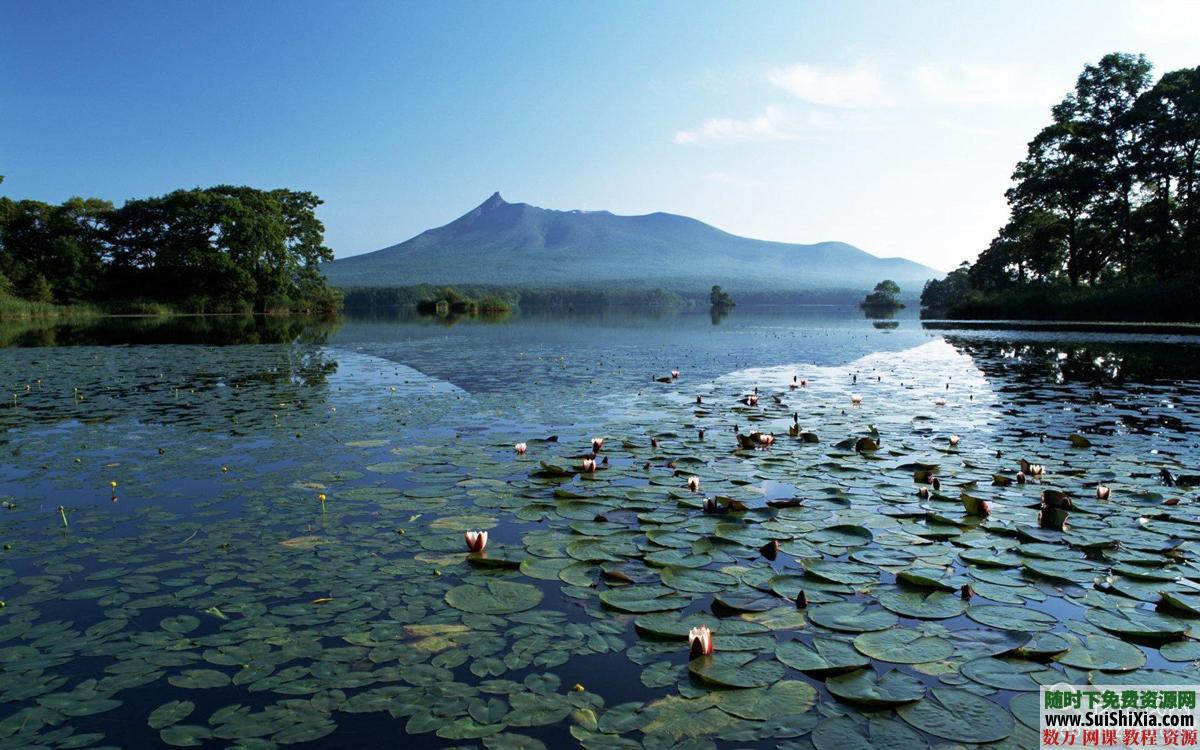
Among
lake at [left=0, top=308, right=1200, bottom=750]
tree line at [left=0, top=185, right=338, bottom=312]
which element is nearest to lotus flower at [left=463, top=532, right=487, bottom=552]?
lake at [left=0, top=308, right=1200, bottom=750]

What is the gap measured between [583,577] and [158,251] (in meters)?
71.4

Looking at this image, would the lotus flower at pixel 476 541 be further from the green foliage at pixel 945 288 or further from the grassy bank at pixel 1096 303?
the green foliage at pixel 945 288

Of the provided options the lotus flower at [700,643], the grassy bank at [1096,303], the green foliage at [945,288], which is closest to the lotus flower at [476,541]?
the lotus flower at [700,643]

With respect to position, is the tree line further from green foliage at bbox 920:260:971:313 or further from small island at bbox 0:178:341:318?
green foliage at bbox 920:260:971:313

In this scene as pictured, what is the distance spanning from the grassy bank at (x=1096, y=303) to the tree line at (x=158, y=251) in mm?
62035

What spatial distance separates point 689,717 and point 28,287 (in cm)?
7490

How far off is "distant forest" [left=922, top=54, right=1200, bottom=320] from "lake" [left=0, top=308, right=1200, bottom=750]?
34647mm

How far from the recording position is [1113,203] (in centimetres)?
3991

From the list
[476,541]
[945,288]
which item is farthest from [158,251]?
[945,288]

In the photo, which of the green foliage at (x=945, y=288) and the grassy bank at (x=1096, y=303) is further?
the green foliage at (x=945, y=288)

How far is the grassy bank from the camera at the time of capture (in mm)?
32784

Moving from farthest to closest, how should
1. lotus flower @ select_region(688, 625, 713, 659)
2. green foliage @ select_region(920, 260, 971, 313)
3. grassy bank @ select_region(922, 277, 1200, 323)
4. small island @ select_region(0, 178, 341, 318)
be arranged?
green foliage @ select_region(920, 260, 971, 313) < small island @ select_region(0, 178, 341, 318) < grassy bank @ select_region(922, 277, 1200, 323) < lotus flower @ select_region(688, 625, 713, 659)

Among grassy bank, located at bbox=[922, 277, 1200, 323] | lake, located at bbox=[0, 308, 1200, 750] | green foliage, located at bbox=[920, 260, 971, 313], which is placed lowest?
lake, located at bbox=[0, 308, 1200, 750]

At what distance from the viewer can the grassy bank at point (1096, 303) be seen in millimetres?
32784
